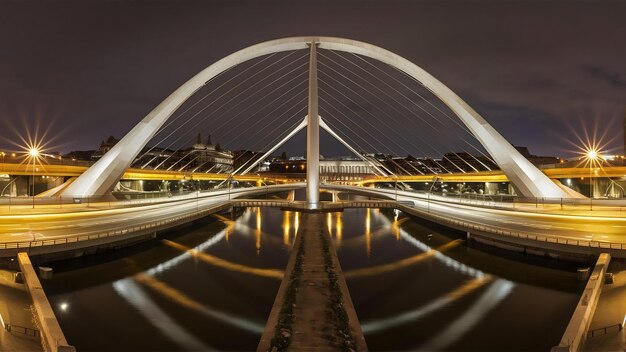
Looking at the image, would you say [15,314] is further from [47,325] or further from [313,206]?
[313,206]

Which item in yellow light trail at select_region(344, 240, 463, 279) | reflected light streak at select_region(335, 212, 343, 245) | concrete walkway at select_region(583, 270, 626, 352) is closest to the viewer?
concrete walkway at select_region(583, 270, 626, 352)

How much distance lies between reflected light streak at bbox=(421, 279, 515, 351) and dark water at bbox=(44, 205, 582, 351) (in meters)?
0.03

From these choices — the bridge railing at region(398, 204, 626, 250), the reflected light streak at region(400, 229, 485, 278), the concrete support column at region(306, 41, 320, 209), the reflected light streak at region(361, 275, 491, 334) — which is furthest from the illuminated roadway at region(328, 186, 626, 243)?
the concrete support column at region(306, 41, 320, 209)

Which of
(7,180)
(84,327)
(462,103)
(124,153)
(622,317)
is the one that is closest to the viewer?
(622,317)

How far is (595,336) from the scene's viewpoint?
962 cm

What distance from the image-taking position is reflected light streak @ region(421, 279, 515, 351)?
10777 mm

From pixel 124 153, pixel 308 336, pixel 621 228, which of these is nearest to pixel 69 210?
pixel 124 153

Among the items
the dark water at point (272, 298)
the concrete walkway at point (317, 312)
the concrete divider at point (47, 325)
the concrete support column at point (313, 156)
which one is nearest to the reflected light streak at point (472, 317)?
the dark water at point (272, 298)

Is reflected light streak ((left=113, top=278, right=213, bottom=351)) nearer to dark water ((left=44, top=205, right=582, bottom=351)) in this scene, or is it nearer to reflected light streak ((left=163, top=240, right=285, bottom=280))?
dark water ((left=44, top=205, right=582, bottom=351))

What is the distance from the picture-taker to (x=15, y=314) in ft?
35.0

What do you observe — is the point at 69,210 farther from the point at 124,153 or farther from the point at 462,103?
the point at 462,103

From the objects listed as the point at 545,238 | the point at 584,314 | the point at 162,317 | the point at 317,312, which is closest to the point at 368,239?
the point at 545,238

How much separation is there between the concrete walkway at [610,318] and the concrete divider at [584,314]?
7.6 inches

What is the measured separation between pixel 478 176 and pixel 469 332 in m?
41.1
